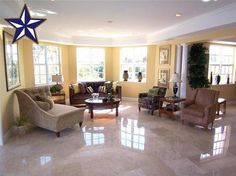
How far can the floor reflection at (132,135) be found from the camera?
143 inches

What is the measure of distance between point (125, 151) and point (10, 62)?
3.28 metres

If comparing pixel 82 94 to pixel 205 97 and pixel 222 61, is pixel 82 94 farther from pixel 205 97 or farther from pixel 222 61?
pixel 222 61

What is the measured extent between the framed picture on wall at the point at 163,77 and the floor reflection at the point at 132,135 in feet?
7.73

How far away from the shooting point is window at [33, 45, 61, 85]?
6.45m

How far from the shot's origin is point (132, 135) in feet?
13.4

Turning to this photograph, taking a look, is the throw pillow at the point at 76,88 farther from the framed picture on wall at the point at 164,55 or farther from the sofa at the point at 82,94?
the framed picture on wall at the point at 164,55

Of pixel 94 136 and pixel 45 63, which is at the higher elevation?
pixel 45 63

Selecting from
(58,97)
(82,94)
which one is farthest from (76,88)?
(58,97)

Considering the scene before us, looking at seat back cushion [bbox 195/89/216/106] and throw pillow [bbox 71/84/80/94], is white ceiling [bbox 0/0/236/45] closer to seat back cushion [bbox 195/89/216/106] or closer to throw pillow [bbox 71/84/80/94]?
seat back cushion [bbox 195/89/216/106]

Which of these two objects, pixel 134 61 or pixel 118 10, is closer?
pixel 118 10

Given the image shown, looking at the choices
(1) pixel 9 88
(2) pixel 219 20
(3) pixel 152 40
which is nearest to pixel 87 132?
(1) pixel 9 88

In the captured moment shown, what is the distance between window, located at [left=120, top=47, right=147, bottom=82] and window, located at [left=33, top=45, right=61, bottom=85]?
108 inches

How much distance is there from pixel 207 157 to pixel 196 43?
13.2ft

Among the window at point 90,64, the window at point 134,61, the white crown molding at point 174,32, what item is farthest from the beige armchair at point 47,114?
the window at point 134,61
